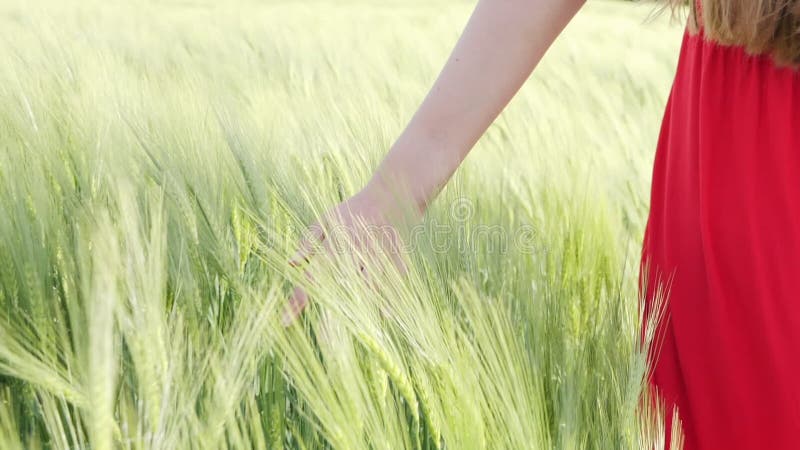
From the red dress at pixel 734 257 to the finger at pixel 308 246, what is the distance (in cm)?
27

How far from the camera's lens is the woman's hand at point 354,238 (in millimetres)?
521

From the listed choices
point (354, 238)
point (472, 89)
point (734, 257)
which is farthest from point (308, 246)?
point (734, 257)

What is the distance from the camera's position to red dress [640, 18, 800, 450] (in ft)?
2.06

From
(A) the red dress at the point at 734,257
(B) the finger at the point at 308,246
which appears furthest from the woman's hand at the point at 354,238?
(A) the red dress at the point at 734,257

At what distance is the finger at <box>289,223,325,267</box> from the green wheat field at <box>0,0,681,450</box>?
0.05 ft

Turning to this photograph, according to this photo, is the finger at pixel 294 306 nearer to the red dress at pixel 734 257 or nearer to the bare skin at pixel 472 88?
the bare skin at pixel 472 88

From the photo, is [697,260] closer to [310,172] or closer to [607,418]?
[607,418]

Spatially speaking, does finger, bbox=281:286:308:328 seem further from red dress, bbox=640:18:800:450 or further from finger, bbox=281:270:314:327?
red dress, bbox=640:18:800:450

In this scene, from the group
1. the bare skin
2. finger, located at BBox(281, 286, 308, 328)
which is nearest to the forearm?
the bare skin

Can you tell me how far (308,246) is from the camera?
0.56 meters

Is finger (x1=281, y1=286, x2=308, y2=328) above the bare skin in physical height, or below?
below

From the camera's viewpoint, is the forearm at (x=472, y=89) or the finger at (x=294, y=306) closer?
the finger at (x=294, y=306)

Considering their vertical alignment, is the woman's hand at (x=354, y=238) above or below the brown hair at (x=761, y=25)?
below

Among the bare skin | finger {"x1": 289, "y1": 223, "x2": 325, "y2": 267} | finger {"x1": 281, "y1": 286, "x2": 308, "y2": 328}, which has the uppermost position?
the bare skin
